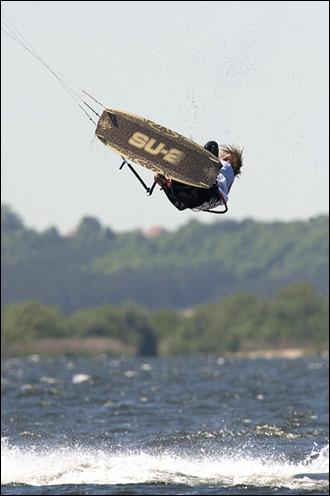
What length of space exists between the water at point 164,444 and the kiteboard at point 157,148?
20.9ft

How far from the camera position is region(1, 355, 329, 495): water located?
22219 mm

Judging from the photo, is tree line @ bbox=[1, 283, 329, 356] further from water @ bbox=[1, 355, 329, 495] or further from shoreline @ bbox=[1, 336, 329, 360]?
water @ bbox=[1, 355, 329, 495]

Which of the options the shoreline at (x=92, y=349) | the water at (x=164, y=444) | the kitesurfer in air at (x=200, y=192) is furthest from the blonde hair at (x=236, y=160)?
the shoreline at (x=92, y=349)

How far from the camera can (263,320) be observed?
176 meters

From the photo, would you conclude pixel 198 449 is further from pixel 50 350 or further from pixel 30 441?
pixel 50 350

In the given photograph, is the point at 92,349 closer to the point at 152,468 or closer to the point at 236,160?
the point at 152,468

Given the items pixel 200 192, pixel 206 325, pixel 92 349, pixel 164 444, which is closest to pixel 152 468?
pixel 164 444

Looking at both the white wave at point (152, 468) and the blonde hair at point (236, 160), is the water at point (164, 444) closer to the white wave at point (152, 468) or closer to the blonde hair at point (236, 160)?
the white wave at point (152, 468)

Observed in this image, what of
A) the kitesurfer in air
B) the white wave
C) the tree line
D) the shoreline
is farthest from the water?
the tree line

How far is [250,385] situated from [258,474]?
94.8ft

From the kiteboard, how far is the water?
20.9ft

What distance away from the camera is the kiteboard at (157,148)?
1678 cm

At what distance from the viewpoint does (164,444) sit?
1049 inches

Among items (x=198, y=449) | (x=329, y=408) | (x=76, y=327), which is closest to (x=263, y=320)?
(x=76, y=327)
